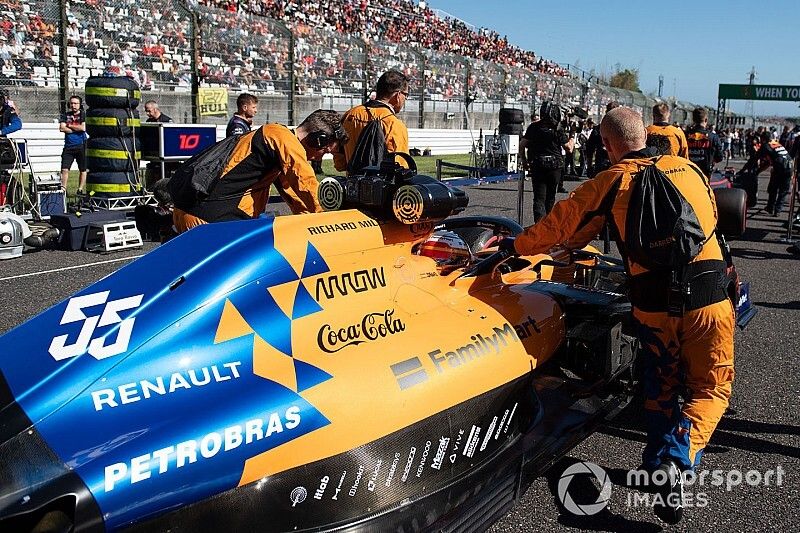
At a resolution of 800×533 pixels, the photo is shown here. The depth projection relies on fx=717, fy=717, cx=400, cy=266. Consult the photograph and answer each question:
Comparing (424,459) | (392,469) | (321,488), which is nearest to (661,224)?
(424,459)

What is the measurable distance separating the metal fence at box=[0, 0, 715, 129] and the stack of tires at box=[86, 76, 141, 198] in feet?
13.4

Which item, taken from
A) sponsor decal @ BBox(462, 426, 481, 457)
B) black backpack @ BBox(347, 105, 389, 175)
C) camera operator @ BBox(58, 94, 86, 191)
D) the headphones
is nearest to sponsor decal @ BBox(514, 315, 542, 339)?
sponsor decal @ BBox(462, 426, 481, 457)

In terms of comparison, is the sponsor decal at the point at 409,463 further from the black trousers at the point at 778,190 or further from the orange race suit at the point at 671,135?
the black trousers at the point at 778,190

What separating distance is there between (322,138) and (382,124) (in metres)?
1.67

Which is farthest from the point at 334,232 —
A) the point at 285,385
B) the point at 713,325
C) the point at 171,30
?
the point at 171,30

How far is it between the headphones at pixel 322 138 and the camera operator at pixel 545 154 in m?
5.06

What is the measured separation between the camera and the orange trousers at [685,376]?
3.16m

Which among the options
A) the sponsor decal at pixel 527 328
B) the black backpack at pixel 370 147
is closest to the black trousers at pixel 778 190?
the black backpack at pixel 370 147

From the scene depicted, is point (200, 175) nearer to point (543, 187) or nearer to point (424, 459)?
point (424, 459)

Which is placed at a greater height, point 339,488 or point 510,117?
point 510,117

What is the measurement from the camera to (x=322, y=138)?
421cm

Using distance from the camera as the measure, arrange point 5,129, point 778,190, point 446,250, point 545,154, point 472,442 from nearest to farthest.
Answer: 1. point 472,442
2. point 446,250
3. point 545,154
4. point 5,129
5. point 778,190

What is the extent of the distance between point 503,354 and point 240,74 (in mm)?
15185

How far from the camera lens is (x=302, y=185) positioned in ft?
13.6
